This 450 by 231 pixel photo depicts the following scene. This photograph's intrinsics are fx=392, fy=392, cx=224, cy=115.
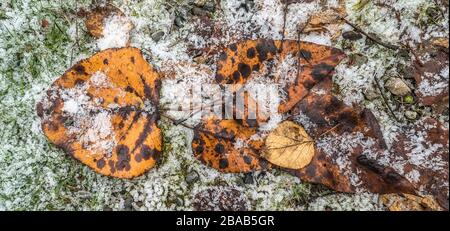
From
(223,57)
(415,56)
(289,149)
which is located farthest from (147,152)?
(415,56)

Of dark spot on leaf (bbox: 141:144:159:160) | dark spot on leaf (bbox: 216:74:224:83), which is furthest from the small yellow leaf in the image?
dark spot on leaf (bbox: 141:144:159:160)

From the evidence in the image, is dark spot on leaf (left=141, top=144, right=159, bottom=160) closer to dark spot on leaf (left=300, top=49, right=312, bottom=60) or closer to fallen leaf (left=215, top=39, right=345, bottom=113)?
fallen leaf (left=215, top=39, right=345, bottom=113)

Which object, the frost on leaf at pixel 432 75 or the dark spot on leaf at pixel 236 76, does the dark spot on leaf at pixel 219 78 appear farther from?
the frost on leaf at pixel 432 75

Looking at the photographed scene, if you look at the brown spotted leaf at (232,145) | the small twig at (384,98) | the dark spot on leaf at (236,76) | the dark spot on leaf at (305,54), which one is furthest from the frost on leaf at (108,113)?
the small twig at (384,98)

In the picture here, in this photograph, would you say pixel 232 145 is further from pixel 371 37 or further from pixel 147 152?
pixel 371 37

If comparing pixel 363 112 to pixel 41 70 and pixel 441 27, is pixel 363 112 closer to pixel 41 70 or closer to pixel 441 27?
pixel 441 27

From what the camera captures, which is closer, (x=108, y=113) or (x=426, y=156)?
(x=426, y=156)
